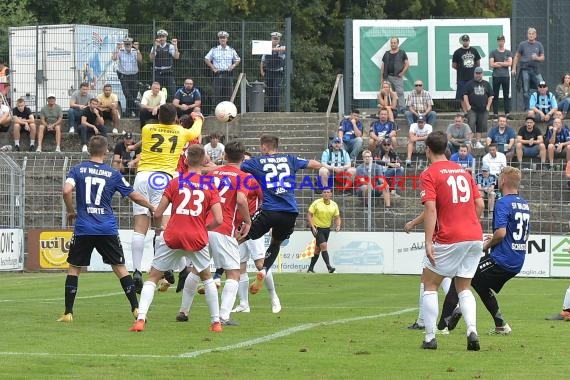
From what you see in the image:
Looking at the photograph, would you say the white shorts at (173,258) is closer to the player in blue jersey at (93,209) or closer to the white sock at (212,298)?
the white sock at (212,298)

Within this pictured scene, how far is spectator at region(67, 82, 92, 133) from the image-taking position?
109 ft

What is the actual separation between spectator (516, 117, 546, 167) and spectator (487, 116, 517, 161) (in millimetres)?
238

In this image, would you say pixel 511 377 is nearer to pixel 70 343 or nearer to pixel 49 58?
pixel 70 343

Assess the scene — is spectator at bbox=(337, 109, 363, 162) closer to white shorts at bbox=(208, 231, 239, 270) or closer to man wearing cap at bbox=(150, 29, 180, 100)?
man wearing cap at bbox=(150, 29, 180, 100)

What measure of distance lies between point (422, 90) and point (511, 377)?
23671 millimetres

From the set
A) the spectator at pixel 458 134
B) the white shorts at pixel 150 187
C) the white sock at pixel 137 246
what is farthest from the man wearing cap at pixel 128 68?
the white sock at pixel 137 246

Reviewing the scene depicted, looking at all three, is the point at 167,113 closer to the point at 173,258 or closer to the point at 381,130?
the point at 173,258

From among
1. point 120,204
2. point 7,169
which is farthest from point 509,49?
point 7,169

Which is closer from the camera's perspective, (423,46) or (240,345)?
(240,345)

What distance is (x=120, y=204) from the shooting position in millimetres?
30781

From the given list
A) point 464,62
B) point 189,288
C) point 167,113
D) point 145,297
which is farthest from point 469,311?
point 464,62

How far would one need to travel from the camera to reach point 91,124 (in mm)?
33250

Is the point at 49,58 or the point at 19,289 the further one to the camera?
the point at 49,58

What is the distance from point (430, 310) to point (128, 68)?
78.5 feet
